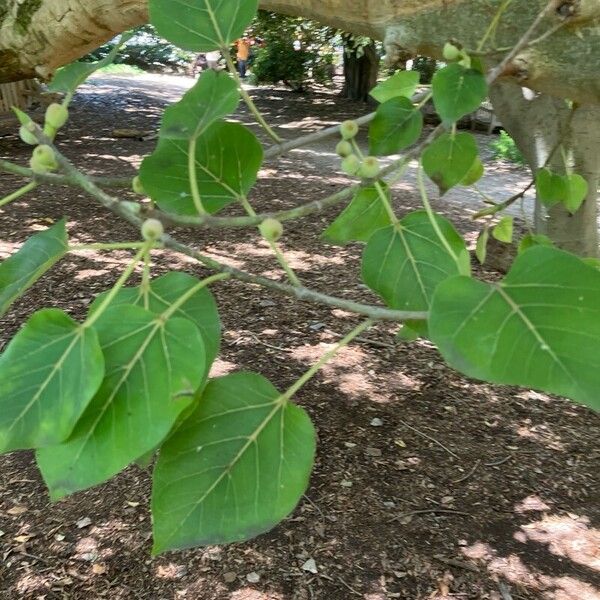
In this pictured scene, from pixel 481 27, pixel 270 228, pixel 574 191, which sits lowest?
pixel 574 191

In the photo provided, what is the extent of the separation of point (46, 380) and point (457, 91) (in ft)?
1.95

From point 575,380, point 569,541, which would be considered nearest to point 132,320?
point 575,380

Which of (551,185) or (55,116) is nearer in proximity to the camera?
(55,116)

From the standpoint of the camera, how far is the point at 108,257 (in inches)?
198

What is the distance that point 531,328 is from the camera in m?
0.57

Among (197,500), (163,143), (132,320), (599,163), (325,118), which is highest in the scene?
(163,143)

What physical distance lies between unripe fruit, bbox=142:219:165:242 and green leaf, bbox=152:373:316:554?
171 mm

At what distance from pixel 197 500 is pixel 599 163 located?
10.1ft

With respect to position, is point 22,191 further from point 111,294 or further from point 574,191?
point 574,191

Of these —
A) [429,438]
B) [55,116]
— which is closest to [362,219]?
[55,116]

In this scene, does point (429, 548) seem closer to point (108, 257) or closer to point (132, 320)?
point (132, 320)

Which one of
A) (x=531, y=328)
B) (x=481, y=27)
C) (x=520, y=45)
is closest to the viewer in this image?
(x=531, y=328)

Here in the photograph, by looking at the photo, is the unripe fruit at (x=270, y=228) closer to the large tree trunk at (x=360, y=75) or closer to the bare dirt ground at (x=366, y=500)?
the bare dirt ground at (x=366, y=500)

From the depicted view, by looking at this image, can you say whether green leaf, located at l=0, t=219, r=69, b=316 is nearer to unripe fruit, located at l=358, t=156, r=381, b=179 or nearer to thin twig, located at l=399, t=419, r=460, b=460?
unripe fruit, located at l=358, t=156, r=381, b=179
